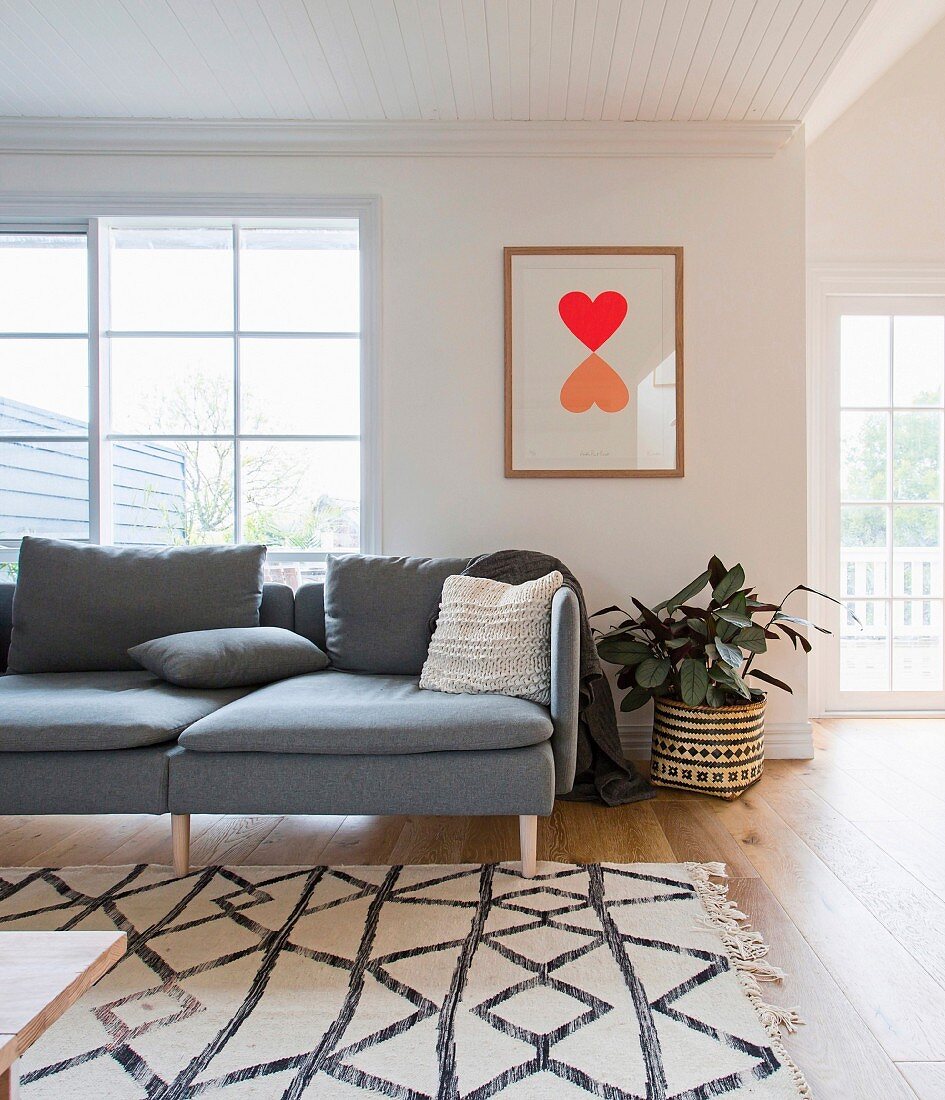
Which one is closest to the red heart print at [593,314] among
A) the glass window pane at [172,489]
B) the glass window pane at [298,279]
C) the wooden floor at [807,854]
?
the glass window pane at [298,279]

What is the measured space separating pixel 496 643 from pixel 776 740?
149 centimetres

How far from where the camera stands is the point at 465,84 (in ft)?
8.91

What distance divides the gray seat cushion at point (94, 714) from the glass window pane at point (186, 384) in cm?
128

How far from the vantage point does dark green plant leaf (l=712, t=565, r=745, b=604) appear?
2664 mm

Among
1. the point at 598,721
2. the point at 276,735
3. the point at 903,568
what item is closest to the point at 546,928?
the point at 276,735

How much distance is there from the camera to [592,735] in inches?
102

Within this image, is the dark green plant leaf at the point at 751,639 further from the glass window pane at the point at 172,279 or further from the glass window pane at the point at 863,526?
the glass window pane at the point at 172,279

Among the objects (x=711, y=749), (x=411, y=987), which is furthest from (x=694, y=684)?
(x=411, y=987)

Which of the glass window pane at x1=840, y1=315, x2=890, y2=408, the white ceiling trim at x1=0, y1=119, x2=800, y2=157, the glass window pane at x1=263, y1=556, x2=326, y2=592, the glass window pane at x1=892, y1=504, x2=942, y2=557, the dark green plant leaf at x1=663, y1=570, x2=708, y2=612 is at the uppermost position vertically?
the white ceiling trim at x1=0, y1=119, x2=800, y2=157

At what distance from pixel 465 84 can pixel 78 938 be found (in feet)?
9.20

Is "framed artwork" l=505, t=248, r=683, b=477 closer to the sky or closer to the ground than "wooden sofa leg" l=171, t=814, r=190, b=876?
closer to the sky

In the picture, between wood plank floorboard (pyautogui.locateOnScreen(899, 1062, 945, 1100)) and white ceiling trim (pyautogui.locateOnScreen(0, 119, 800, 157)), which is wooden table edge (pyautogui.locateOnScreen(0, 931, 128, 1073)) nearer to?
wood plank floorboard (pyautogui.locateOnScreen(899, 1062, 945, 1100))

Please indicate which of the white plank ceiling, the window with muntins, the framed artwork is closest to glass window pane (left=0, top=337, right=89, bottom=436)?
the window with muntins

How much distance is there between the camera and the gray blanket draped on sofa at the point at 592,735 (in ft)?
8.39
